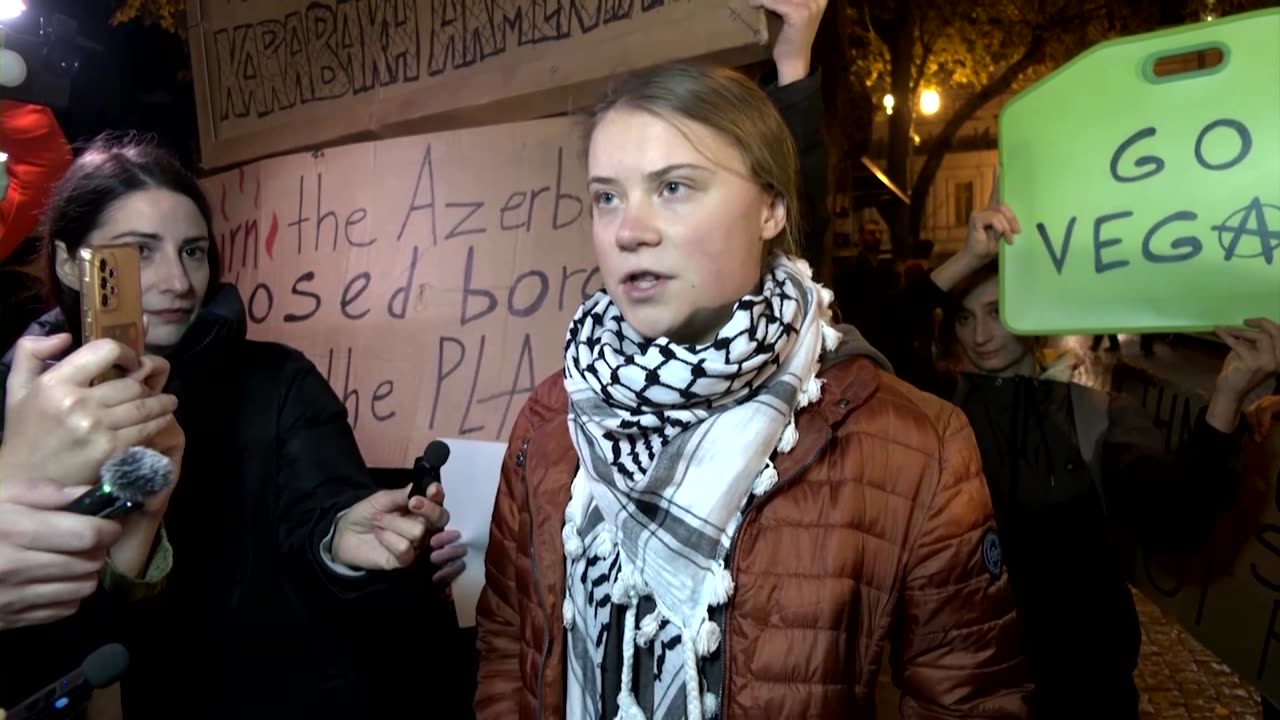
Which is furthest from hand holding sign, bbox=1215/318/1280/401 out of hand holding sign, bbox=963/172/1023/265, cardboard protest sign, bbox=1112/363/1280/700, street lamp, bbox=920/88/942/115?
street lamp, bbox=920/88/942/115

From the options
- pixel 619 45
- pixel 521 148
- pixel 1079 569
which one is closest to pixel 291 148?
pixel 521 148

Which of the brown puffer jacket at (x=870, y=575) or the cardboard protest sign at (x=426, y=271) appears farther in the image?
the cardboard protest sign at (x=426, y=271)

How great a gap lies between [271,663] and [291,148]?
1276 mm

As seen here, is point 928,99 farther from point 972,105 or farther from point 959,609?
point 959,609

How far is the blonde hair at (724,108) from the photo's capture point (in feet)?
3.33

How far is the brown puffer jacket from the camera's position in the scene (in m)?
0.99

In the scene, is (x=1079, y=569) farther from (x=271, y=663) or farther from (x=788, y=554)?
(x=271, y=663)

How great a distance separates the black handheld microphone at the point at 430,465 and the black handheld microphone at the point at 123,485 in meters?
0.43

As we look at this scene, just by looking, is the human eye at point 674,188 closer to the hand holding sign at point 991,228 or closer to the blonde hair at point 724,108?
the blonde hair at point 724,108

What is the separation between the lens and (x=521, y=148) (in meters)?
1.75

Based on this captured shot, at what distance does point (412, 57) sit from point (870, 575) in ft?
4.80

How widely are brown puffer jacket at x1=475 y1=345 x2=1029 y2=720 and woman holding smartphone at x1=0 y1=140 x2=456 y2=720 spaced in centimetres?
60

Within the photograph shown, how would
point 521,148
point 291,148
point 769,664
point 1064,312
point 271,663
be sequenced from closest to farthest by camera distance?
point 769,664 < point 1064,312 < point 271,663 < point 521,148 < point 291,148

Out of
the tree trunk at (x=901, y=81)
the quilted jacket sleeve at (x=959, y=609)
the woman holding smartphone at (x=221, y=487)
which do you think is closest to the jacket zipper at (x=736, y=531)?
the quilted jacket sleeve at (x=959, y=609)
